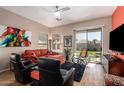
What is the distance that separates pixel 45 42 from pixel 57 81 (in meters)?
5.67

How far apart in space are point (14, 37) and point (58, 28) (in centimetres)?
367

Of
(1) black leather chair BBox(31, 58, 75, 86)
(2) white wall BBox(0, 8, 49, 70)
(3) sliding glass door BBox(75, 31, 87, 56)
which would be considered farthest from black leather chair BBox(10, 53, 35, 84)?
(3) sliding glass door BBox(75, 31, 87, 56)

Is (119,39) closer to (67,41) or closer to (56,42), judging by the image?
(67,41)

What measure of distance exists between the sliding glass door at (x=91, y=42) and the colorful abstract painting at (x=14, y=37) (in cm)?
333

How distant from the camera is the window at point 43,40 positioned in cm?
681

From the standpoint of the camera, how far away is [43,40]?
7.14 m

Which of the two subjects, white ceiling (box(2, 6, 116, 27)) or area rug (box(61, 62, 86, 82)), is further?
white ceiling (box(2, 6, 116, 27))

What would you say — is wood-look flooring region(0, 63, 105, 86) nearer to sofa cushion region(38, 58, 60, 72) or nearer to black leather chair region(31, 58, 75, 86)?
black leather chair region(31, 58, 75, 86)

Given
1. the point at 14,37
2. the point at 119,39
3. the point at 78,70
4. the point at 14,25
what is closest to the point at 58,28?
the point at 14,25

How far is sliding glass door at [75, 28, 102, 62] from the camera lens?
6.44 metres

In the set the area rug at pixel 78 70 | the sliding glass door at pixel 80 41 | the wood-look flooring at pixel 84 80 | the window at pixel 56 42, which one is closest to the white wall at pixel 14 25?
the wood-look flooring at pixel 84 80

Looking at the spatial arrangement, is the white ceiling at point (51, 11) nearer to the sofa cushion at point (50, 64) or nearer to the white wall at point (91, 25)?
the white wall at point (91, 25)
